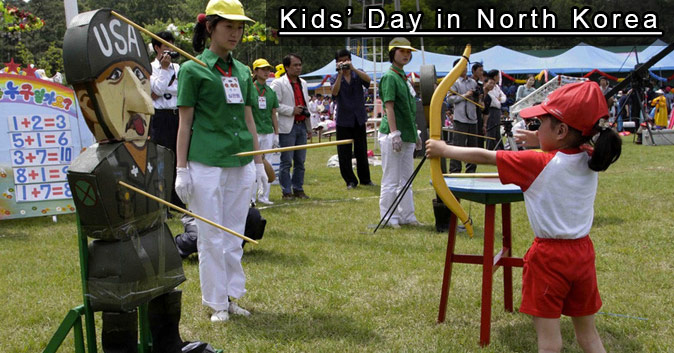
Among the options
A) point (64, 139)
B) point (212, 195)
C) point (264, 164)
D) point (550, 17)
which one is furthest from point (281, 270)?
point (550, 17)

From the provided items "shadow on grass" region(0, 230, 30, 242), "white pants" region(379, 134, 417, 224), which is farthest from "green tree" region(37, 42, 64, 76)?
"white pants" region(379, 134, 417, 224)

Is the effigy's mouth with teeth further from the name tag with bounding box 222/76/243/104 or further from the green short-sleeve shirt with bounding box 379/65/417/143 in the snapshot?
the green short-sleeve shirt with bounding box 379/65/417/143

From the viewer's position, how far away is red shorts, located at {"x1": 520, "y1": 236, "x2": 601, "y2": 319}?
2586mm

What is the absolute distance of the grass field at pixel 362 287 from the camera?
3.48 meters

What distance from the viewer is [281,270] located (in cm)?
491

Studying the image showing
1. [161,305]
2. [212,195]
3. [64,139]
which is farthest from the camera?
[64,139]

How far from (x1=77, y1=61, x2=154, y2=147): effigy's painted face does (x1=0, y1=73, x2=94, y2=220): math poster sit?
17.0ft

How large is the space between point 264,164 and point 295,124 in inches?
184

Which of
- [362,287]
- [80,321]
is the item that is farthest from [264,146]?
[80,321]

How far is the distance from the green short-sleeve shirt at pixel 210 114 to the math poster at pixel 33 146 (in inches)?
166

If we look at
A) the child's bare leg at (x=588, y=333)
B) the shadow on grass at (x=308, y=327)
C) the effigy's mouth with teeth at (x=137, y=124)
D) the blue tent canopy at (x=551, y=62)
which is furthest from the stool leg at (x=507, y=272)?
the blue tent canopy at (x=551, y=62)

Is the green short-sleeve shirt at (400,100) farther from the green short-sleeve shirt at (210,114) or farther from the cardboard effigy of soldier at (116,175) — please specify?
the cardboard effigy of soldier at (116,175)

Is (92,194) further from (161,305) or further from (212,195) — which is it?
(212,195)

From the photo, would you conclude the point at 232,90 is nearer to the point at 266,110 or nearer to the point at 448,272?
the point at 448,272
